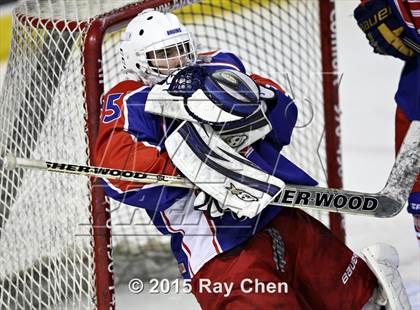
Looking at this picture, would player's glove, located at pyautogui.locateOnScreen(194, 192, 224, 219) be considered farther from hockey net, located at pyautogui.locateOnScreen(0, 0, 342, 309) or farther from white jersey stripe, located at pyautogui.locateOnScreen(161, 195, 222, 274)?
hockey net, located at pyautogui.locateOnScreen(0, 0, 342, 309)

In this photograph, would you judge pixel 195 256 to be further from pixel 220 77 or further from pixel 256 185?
pixel 220 77

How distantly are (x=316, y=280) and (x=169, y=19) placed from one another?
624 mm

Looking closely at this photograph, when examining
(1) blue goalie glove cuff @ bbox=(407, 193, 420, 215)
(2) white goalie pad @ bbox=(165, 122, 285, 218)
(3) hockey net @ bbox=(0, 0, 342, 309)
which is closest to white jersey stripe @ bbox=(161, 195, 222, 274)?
(2) white goalie pad @ bbox=(165, 122, 285, 218)

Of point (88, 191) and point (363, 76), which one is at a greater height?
point (88, 191)

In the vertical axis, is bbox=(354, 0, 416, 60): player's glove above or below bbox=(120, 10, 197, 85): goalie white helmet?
below

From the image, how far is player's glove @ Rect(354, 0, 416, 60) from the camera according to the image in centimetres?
262

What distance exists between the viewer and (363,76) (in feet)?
13.6

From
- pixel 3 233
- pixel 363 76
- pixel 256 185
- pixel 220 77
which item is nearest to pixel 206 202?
pixel 256 185

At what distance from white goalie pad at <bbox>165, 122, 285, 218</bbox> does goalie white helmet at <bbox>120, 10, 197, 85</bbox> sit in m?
0.19

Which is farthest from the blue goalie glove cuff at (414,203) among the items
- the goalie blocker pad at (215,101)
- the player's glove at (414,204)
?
the goalie blocker pad at (215,101)

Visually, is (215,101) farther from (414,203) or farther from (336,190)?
(414,203)

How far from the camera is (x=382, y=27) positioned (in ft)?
8.66

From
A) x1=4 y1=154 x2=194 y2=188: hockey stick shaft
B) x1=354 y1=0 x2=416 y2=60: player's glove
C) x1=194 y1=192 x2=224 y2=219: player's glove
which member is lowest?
x1=194 y1=192 x2=224 y2=219: player's glove

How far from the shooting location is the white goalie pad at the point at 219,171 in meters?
2.10
